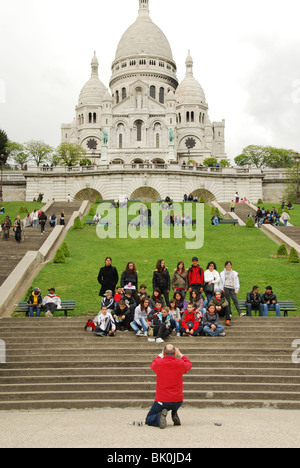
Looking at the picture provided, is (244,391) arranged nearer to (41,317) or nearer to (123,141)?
(41,317)

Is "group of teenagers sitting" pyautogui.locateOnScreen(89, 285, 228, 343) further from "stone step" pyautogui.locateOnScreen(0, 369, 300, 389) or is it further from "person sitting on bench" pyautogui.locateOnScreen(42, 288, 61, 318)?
"person sitting on bench" pyautogui.locateOnScreen(42, 288, 61, 318)

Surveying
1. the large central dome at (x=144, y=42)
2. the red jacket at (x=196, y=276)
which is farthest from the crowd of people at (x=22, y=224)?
the large central dome at (x=144, y=42)

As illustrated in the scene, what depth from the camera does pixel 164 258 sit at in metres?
23.5

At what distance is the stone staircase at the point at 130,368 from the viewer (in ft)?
34.7

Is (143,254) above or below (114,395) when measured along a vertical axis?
above

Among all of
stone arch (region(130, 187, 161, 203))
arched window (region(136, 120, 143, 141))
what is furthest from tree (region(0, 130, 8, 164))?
stone arch (region(130, 187, 161, 203))

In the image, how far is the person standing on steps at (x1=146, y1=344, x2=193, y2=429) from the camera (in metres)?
8.41

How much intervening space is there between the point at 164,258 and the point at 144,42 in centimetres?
8504

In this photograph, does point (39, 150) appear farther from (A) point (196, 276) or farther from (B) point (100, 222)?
(A) point (196, 276)

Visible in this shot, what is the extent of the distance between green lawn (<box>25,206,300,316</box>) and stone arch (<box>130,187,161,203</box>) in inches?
697

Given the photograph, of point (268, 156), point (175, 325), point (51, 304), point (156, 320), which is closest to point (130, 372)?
point (156, 320)

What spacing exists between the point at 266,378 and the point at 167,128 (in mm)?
78009

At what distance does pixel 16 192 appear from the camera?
182ft

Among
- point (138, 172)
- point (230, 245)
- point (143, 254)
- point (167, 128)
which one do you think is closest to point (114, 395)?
point (143, 254)
